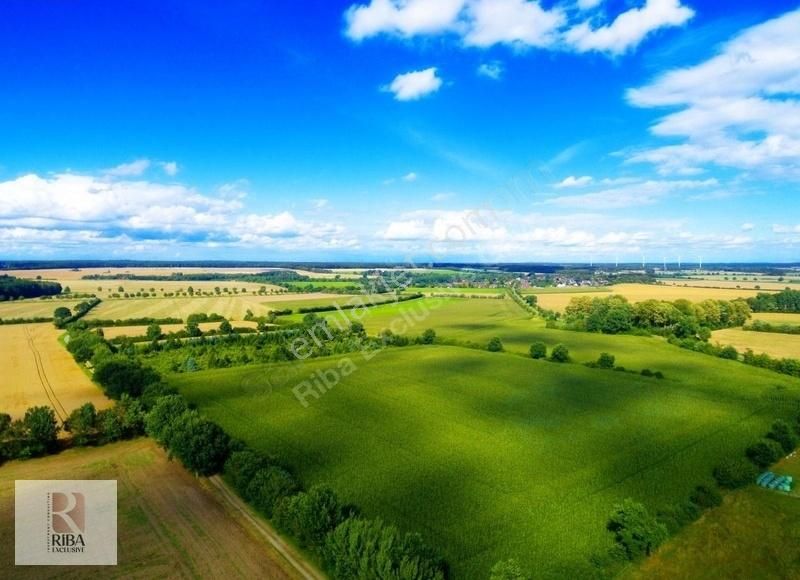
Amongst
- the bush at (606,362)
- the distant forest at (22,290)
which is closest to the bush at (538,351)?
the bush at (606,362)

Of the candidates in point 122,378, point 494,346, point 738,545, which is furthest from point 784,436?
point 122,378

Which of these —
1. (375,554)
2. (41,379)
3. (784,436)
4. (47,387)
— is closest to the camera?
(375,554)

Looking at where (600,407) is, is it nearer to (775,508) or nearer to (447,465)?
(775,508)

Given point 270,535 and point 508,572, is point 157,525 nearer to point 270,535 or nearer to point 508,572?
point 270,535

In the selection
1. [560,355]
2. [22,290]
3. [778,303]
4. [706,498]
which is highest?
[778,303]

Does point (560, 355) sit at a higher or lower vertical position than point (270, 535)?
higher

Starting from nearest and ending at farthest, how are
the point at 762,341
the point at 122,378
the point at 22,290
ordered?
1. the point at 122,378
2. the point at 762,341
3. the point at 22,290

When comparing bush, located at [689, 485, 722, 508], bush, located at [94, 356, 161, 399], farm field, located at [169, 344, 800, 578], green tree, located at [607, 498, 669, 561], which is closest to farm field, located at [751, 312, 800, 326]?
farm field, located at [169, 344, 800, 578]

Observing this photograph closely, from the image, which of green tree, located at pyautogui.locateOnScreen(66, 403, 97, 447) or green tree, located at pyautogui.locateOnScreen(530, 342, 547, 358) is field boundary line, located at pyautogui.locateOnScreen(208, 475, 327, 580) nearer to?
green tree, located at pyautogui.locateOnScreen(66, 403, 97, 447)
